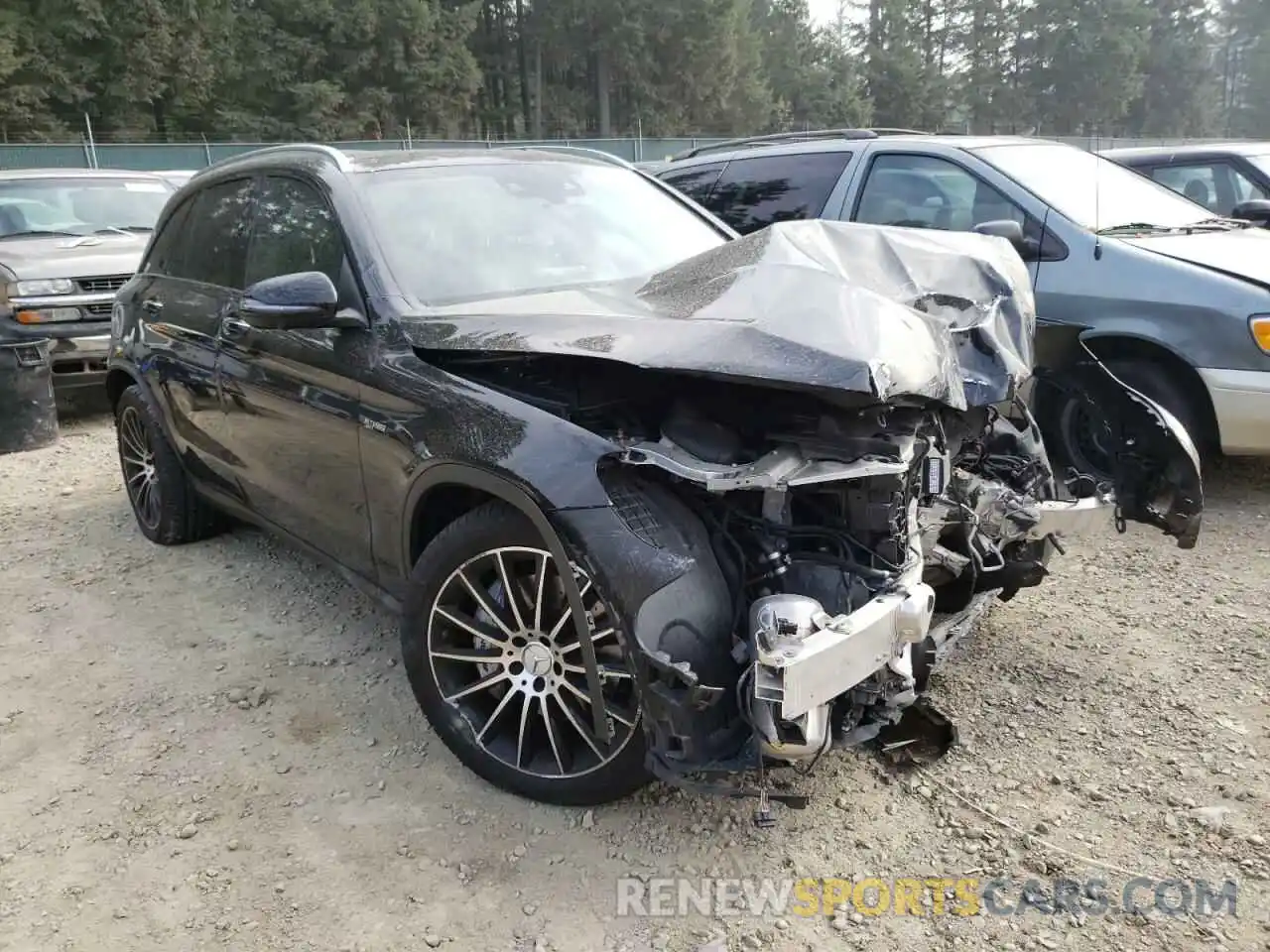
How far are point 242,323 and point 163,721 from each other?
150 cm

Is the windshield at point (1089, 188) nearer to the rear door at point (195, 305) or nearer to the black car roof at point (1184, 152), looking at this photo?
the black car roof at point (1184, 152)

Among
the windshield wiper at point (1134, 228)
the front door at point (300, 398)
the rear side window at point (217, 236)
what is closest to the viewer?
the front door at point (300, 398)

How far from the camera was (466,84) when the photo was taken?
40656mm

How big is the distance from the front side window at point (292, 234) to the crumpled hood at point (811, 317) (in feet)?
1.90

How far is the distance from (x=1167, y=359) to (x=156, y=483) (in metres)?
5.04

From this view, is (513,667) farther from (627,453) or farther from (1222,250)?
(1222,250)

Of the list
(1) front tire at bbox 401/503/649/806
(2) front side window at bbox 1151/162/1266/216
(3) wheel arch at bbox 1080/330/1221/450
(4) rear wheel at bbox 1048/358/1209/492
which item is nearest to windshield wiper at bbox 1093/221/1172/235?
(3) wheel arch at bbox 1080/330/1221/450

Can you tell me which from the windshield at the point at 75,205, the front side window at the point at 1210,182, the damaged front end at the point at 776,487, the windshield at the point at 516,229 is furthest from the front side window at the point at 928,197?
the windshield at the point at 75,205

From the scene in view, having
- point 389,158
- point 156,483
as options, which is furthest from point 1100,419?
point 156,483

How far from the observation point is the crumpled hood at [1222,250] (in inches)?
183

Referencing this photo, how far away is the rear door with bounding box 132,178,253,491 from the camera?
4.04 meters

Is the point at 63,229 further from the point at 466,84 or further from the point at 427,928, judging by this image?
the point at 466,84

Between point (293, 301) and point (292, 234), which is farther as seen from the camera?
point (292, 234)

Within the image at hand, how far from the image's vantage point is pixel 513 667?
9.05 ft
